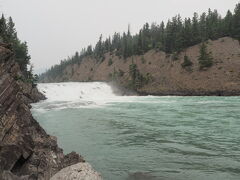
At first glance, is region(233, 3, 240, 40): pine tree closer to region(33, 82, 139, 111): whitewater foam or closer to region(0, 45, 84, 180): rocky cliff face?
region(33, 82, 139, 111): whitewater foam

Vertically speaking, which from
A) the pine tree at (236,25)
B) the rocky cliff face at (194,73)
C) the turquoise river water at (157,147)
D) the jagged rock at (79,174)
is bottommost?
the turquoise river water at (157,147)

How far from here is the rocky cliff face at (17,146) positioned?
34.6 feet

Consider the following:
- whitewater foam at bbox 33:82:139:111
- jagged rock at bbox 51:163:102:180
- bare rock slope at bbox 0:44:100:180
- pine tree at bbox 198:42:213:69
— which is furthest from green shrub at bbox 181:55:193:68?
jagged rock at bbox 51:163:102:180

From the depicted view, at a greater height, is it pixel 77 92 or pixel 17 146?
pixel 77 92

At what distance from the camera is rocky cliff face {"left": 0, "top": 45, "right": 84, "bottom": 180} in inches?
416

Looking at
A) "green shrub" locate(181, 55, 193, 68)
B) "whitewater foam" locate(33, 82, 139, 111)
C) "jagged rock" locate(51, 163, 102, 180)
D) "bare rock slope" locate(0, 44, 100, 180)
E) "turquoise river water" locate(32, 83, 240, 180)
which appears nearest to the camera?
"jagged rock" locate(51, 163, 102, 180)

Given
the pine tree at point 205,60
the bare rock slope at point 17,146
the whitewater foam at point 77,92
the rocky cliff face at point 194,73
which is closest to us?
the bare rock slope at point 17,146

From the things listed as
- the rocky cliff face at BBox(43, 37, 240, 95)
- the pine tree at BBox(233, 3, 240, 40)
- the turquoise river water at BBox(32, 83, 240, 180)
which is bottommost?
the turquoise river water at BBox(32, 83, 240, 180)

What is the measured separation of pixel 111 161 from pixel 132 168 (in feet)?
5.58

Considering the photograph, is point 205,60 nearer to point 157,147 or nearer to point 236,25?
point 236,25

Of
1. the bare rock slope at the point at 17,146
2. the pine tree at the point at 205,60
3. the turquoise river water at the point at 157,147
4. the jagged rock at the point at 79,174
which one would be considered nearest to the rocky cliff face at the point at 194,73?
the pine tree at the point at 205,60

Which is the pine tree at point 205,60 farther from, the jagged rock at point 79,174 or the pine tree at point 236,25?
the jagged rock at point 79,174

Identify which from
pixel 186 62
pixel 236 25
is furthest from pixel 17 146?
pixel 236 25

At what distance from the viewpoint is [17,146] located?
A: 438 inches
